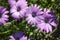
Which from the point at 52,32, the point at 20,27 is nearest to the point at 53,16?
the point at 52,32

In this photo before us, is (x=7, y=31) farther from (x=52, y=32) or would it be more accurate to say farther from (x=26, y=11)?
(x=52, y=32)

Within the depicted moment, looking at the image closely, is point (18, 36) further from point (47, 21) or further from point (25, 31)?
point (47, 21)

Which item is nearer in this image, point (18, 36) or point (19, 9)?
point (18, 36)

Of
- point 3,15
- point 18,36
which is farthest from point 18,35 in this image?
point 3,15

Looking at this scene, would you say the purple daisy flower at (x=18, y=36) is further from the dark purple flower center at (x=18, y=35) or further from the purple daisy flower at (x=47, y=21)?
the purple daisy flower at (x=47, y=21)

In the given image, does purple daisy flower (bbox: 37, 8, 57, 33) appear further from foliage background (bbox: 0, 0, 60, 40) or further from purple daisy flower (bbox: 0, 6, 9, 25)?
purple daisy flower (bbox: 0, 6, 9, 25)
